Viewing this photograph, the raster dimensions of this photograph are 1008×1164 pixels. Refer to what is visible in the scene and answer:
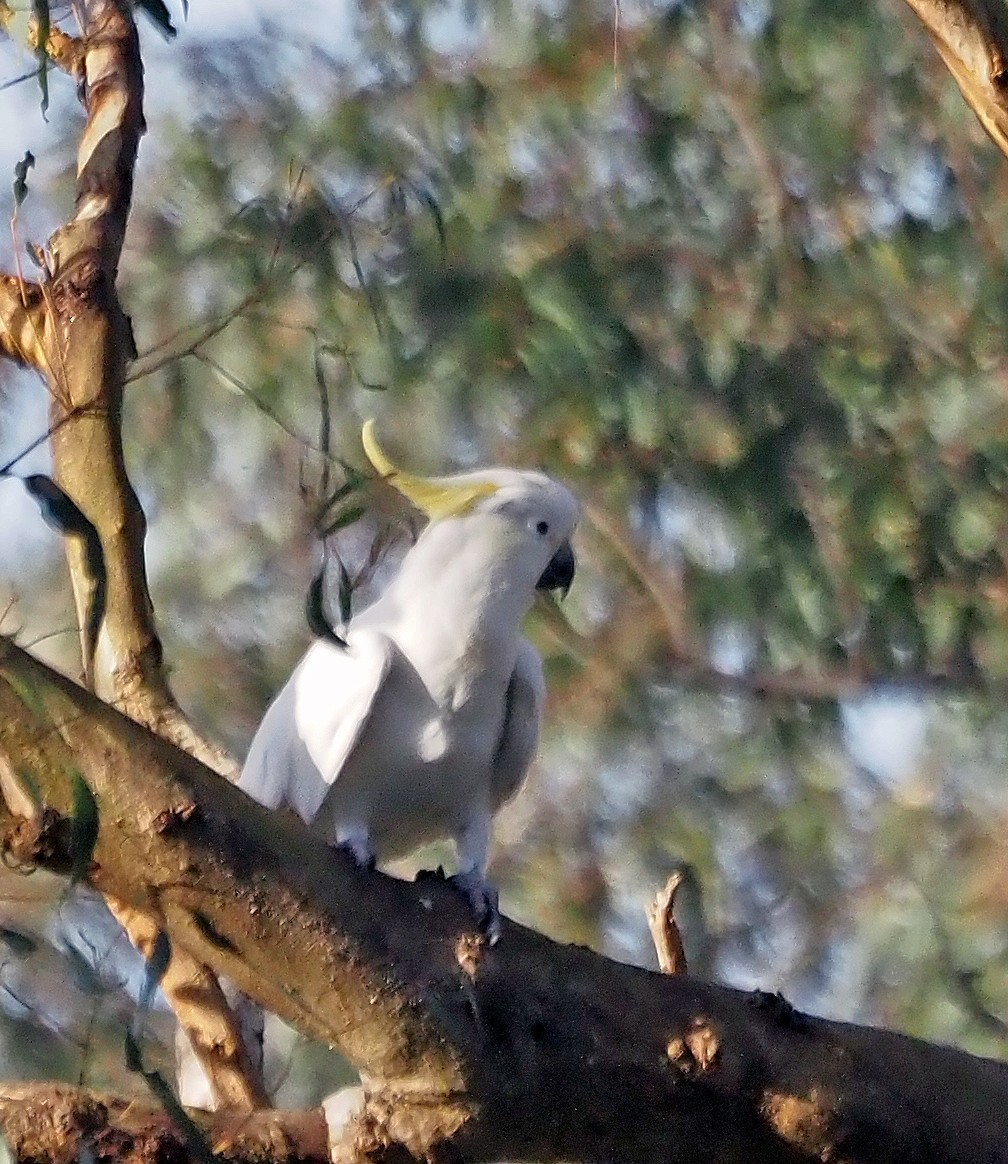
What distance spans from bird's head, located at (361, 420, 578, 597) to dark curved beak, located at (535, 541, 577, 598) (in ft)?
0.07

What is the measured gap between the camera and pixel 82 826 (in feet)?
3.65

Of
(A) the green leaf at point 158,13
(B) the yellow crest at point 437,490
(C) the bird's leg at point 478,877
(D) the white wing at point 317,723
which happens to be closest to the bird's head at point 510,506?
(B) the yellow crest at point 437,490

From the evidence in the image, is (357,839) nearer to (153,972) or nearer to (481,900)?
(481,900)

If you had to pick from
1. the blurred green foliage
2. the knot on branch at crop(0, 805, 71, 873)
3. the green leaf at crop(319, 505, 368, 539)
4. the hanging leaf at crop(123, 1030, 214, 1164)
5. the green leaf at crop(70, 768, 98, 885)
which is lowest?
the blurred green foliage

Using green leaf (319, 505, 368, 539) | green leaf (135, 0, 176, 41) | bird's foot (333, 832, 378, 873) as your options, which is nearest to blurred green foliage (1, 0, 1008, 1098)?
bird's foot (333, 832, 378, 873)

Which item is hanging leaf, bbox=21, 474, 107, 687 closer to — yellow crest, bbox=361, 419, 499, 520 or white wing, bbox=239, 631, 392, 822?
white wing, bbox=239, 631, 392, 822

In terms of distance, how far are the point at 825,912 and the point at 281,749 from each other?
1655mm

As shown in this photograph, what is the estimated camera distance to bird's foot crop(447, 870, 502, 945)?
142 centimetres

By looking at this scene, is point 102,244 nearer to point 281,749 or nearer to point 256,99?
point 281,749

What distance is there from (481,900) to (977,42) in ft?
3.21

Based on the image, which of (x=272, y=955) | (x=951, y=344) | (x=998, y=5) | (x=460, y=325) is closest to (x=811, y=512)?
(x=951, y=344)

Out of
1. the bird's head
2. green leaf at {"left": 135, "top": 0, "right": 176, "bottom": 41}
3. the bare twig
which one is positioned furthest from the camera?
the bird's head

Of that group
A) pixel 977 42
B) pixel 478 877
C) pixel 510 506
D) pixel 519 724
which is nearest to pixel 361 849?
pixel 478 877

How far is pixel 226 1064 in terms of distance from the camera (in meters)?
1.79
